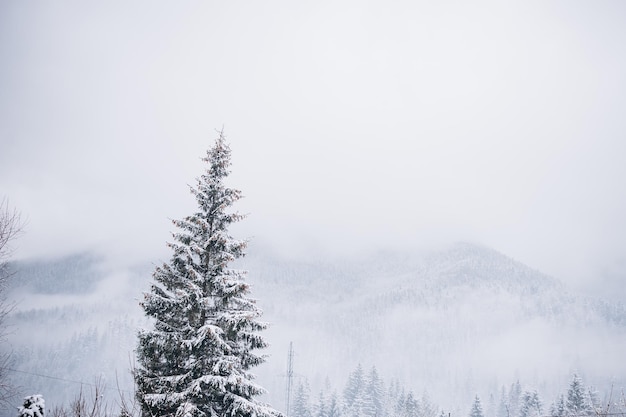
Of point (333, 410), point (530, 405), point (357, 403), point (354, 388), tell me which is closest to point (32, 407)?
point (333, 410)

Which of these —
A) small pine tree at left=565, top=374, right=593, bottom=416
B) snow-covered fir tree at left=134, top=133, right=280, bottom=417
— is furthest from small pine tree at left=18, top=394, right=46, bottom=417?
small pine tree at left=565, top=374, right=593, bottom=416

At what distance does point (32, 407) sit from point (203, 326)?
4.17 m

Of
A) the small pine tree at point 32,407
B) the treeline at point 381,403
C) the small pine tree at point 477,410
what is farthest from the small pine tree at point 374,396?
the small pine tree at point 32,407

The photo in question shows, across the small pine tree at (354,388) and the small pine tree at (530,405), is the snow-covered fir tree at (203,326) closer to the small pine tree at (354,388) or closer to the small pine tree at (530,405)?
the small pine tree at (530,405)

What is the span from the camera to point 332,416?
6775cm

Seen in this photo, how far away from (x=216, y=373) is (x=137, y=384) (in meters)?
2.14

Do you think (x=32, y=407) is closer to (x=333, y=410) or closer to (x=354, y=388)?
(x=333, y=410)

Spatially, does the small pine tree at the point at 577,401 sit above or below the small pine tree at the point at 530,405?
above

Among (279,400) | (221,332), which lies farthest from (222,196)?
(279,400)

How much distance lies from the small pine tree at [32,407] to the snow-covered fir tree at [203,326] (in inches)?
110

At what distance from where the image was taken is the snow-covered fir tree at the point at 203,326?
12078mm

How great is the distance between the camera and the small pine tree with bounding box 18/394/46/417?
8.69 m

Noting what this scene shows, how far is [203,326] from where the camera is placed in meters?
12.1

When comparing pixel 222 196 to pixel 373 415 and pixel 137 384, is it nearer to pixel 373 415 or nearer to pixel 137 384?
pixel 137 384
